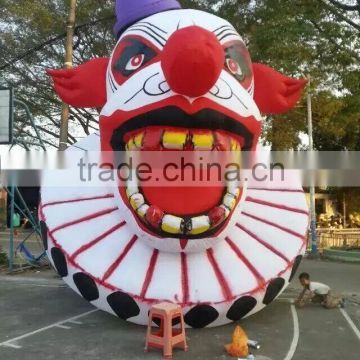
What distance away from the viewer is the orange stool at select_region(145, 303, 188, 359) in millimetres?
5773

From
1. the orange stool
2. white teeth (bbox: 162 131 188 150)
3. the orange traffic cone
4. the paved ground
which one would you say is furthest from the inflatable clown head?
the orange traffic cone

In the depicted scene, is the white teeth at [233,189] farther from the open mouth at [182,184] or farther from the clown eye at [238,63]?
the clown eye at [238,63]

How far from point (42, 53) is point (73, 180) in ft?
45.8

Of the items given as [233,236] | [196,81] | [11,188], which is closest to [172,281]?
[233,236]

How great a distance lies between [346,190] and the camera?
88.8ft

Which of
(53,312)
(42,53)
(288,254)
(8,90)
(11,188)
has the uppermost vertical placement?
(42,53)

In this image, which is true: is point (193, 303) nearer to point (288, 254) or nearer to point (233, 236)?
point (233, 236)

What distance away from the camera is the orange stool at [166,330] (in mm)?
5773

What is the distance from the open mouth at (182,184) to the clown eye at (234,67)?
0.81m

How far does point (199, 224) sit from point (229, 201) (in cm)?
49

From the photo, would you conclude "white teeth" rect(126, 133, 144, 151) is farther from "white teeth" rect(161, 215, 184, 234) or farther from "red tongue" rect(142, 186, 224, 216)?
"white teeth" rect(161, 215, 184, 234)

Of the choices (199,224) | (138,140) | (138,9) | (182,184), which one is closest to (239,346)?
(199,224)

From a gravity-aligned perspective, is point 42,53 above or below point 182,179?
above

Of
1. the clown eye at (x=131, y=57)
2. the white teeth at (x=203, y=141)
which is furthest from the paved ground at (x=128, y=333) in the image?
the clown eye at (x=131, y=57)
